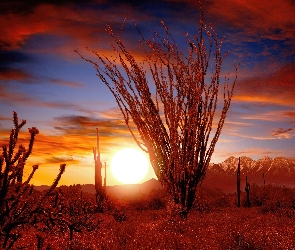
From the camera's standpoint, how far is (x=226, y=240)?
22.7ft

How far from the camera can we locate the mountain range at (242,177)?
359 ft

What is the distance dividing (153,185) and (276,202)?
10172 cm

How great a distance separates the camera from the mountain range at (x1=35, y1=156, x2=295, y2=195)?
359 feet

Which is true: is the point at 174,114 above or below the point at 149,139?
above

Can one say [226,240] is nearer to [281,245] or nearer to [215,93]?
[281,245]

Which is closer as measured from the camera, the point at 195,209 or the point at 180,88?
the point at 180,88

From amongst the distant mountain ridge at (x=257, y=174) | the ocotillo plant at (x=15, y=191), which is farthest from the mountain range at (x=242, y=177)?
the ocotillo plant at (x=15, y=191)

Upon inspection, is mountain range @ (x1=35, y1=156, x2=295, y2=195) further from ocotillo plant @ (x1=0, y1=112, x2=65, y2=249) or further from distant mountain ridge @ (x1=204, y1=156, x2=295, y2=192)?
ocotillo plant @ (x1=0, y1=112, x2=65, y2=249)

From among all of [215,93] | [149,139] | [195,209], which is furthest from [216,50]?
[195,209]

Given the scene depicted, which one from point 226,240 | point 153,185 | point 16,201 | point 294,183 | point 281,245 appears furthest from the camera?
point 294,183

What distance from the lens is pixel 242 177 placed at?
130 metres

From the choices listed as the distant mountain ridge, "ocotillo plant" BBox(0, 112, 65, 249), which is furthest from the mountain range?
"ocotillo plant" BBox(0, 112, 65, 249)

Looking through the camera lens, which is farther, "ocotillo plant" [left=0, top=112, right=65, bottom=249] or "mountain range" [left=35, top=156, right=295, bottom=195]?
"mountain range" [left=35, top=156, right=295, bottom=195]

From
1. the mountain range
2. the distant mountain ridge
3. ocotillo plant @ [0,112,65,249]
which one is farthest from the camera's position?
the distant mountain ridge
